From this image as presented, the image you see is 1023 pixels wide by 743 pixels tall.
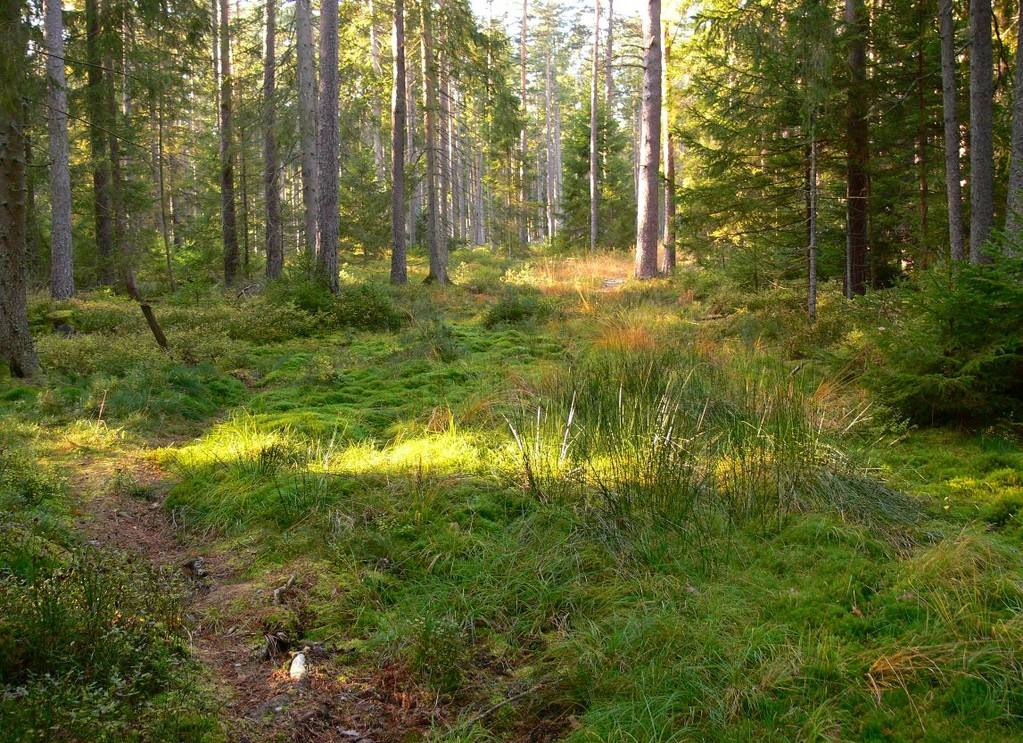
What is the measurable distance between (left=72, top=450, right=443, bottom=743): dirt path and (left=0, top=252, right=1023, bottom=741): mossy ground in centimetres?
8

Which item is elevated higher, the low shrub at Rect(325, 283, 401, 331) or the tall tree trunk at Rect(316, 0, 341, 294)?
the tall tree trunk at Rect(316, 0, 341, 294)

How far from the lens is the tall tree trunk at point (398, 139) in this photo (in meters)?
16.3

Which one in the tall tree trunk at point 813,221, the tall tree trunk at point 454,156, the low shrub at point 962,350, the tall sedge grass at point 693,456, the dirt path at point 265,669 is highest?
the tall tree trunk at point 454,156

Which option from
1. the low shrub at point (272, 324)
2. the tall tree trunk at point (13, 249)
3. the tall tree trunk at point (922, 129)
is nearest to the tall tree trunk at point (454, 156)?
the low shrub at point (272, 324)

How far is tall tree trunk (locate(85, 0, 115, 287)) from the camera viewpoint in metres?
13.6

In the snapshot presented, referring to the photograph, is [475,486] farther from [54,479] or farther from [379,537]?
[54,479]

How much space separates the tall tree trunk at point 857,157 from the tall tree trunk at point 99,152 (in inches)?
513

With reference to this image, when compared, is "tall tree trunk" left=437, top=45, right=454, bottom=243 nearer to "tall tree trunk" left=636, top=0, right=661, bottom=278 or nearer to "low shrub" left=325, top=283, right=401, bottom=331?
"tall tree trunk" left=636, top=0, right=661, bottom=278

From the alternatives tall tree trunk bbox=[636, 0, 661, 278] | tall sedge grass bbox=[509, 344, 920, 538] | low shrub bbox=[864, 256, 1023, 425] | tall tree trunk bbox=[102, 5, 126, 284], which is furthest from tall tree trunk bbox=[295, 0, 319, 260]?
low shrub bbox=[864, 256, 1023, 425]

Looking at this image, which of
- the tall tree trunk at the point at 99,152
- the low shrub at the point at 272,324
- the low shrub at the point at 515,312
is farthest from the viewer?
the tall tree trunk at the point at 99,152

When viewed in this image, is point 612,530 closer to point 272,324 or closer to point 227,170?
point 272,324

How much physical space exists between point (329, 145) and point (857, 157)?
361 inches

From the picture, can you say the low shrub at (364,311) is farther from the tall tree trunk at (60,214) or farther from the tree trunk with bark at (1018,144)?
the tree trunk with bark at (1018,144)

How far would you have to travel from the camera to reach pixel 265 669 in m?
2.86
